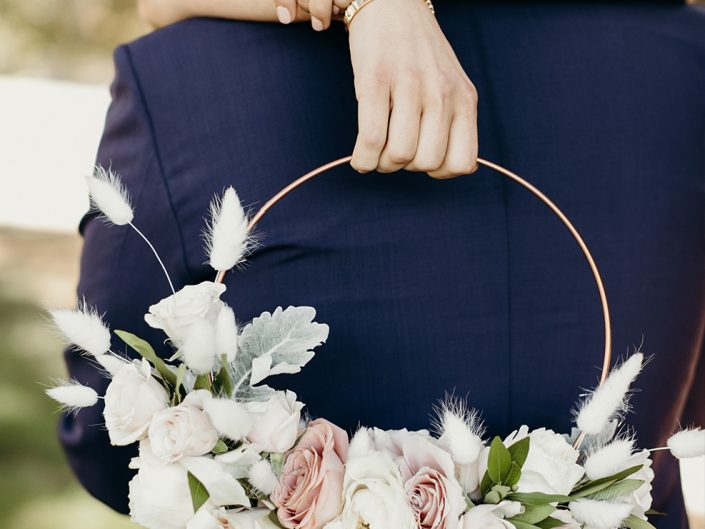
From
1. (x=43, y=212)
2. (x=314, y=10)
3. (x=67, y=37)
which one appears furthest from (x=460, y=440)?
(x=67, y=37)

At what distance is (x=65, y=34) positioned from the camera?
19.9ft

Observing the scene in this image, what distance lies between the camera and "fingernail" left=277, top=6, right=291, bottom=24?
0.95m

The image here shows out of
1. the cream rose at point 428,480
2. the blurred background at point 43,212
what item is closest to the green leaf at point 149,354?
the cream rose at point 428,480

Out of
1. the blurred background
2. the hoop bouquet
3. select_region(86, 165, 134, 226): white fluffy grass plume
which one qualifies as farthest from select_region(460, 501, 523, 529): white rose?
the blurred background

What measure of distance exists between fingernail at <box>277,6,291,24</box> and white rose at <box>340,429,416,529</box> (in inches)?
19.5

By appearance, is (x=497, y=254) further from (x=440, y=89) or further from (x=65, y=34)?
(x=65, y=34)

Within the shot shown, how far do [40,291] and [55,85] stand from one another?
2.26 metres

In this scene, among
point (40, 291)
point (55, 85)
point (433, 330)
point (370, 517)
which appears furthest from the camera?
point (55, 85)

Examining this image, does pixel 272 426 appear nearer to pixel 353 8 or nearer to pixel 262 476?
pixel 262 476

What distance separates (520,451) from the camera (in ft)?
2.79

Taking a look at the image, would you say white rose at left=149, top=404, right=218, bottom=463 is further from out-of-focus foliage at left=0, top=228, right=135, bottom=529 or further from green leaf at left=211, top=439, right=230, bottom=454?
out-of-focus foliage at left=0, top=228, right=135, bottom=529

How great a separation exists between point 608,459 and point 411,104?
42cm

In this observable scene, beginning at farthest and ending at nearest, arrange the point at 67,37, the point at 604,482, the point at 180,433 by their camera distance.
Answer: the point at 67,37, the point at 604,482, the point at 180,433

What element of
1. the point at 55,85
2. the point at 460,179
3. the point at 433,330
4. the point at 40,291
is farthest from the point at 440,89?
the point at 55,85
